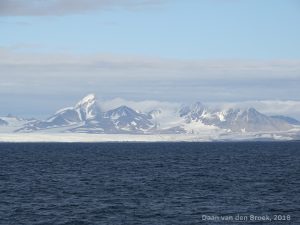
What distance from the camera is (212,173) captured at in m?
96.2

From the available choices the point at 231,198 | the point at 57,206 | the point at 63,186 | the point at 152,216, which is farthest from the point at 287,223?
the point at 63,186

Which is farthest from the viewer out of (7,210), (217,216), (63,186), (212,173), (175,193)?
(212,173)

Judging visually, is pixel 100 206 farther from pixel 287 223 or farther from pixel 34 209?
pixel 287 223

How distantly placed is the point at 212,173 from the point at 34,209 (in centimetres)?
4145

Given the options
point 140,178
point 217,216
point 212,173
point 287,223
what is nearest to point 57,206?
point 217,216

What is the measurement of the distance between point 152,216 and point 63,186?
Result: 24.7 meters

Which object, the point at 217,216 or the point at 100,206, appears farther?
the point at 100,206

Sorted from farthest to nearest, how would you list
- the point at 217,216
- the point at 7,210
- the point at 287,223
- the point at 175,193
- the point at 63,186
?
the point at 63,186, the point at 175,193, the point at 7,210, the point at 217,216, the point at 287,223

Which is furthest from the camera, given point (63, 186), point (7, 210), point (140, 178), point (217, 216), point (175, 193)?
point (140, 178)

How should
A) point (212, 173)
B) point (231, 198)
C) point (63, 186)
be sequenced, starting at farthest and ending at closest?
1. point (212, 173)
2. point (63, 186)
3. point (231, 198)

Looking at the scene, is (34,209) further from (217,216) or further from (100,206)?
(217,216)

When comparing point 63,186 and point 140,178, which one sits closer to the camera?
point 63,186

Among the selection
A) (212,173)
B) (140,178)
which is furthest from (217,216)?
(212,173)

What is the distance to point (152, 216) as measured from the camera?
5453cm
